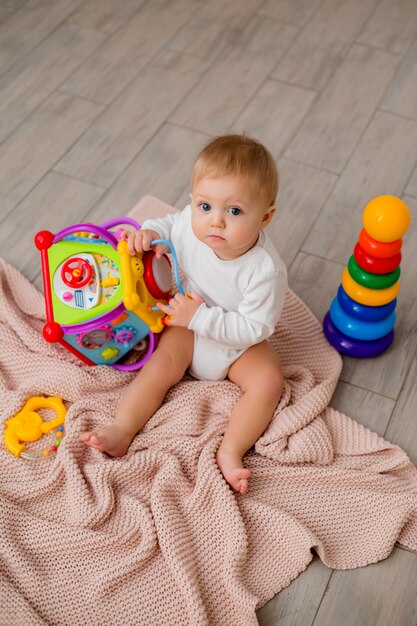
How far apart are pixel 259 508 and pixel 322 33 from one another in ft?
4.98

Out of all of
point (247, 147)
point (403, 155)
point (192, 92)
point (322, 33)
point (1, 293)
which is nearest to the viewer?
point (247, 147)

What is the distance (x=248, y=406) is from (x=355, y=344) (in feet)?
0.91

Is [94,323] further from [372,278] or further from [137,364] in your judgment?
[372,278]

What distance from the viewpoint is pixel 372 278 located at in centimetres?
132

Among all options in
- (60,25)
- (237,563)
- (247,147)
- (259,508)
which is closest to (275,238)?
(247,147)

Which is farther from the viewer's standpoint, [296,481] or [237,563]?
[296,481]

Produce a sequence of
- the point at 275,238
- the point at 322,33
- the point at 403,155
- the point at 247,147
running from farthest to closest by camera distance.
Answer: the point at 322,33 < the point at 403,155 < the point at 275,238 < the point at 247,147

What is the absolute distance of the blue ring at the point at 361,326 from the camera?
1.39 metres

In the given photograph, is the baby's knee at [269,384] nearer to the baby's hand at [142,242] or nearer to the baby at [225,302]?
the baby at [225,302]

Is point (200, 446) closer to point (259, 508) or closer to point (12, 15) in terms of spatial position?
point (259, 508)

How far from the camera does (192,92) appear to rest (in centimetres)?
200

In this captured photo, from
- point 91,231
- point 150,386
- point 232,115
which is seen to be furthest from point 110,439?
point 232,115

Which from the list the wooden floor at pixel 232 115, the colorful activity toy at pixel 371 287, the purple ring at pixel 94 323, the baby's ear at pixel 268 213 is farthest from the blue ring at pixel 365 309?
the purple ring at pixel 94 323

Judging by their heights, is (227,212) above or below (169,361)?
above
